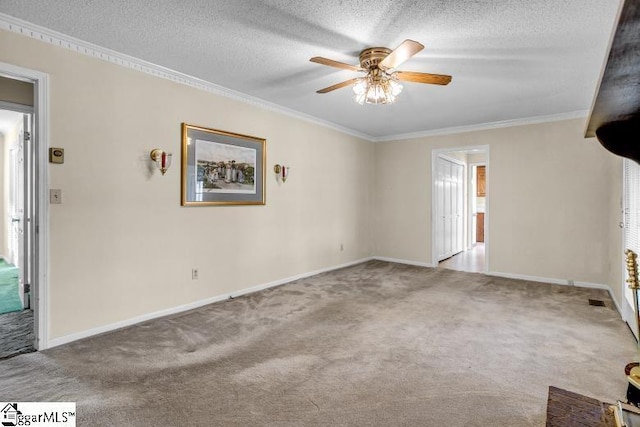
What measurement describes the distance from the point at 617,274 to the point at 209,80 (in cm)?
506

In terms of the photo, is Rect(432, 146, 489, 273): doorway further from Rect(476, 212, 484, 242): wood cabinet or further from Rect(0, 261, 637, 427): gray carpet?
Rect(0, 261, 637, 427): gray carpet

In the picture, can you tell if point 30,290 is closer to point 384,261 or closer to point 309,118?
point 309,118

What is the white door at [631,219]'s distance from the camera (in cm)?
294

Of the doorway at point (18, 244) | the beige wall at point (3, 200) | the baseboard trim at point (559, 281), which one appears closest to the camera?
the doorway at point (18, 244)

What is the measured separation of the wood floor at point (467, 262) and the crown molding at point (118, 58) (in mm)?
3982

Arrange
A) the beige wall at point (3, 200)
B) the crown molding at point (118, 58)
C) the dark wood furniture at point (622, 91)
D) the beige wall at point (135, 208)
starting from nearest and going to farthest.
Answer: the dark wood furniture at point (622, 91) → the crown molding at point (118, 58) → the beige wall at point (135, 208) → the beige wall at point (3, 200)

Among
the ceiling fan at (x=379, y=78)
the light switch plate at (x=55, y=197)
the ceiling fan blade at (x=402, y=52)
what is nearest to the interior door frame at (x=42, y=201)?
the light switch plate at (x=55, y=197)

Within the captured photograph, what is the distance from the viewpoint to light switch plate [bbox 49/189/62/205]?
265 cm

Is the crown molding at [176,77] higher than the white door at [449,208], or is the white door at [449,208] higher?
the crown molding at [176,77]

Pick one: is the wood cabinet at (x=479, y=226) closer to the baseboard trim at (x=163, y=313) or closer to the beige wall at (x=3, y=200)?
the baseboard trim at (x=163, y=313)

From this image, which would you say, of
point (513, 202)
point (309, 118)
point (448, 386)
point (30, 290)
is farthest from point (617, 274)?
point (30, 290)

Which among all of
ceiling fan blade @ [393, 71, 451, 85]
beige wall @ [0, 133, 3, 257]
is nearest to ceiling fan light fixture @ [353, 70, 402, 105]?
ceiling fan blade @ [393, 71, 451, 85]

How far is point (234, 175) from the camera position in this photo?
13.2 feet

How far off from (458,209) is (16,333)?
7356mm
